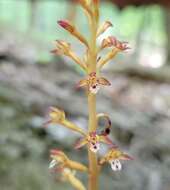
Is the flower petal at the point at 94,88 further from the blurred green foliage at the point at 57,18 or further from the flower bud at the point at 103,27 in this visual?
the blurred green foliage at the point at 57,18

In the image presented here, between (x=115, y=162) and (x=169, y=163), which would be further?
(x=169, y=163)

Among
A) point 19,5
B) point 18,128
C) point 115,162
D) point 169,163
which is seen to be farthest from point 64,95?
point 19,5

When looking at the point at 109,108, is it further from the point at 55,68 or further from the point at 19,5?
the point at 19,5

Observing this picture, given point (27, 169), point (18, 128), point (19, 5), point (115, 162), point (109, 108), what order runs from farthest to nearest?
point (19, 5) → point (109, 108) → point (18, 128) → point (27, 169) → point (115, 162)

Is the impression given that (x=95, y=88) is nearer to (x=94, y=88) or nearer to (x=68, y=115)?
(x=94, y=88)

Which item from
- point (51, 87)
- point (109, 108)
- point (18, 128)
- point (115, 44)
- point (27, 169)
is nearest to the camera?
point (115, 44)

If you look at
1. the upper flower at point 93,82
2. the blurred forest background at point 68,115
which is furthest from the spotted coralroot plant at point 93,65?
the blurred forest background at point 68,115

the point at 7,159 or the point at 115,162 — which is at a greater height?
the point at 115,162

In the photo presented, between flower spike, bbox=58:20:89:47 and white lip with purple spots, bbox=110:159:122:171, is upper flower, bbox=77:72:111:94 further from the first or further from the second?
white lip with purple spots, bbox=110:159:122:171

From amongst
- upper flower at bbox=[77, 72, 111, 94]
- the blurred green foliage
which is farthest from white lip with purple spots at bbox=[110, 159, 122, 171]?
the blurred green foliage

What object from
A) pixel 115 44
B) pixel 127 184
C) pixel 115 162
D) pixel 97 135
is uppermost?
pixel 115 44

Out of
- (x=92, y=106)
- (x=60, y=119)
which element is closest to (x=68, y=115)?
(x=60, y=119)
